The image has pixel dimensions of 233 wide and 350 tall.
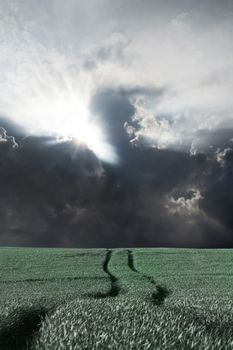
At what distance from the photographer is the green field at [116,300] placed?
399 inches

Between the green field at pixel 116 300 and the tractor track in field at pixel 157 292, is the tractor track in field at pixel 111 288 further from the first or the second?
the tractor track in field at pixel 157 292

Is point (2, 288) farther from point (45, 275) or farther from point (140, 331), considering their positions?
point (140, 331)

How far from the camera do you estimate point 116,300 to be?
735 inches

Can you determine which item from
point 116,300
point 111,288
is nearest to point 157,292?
point 111,288

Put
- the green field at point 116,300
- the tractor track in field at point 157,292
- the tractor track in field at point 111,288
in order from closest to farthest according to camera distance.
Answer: the green field at point 116,300, the tractor track in field at point 157,292, the tractor track in field at point 111,288

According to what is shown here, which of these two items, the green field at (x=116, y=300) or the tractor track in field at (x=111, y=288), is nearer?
the green field at (x=116, y=300)

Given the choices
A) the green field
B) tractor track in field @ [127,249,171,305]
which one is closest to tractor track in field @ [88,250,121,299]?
the green field

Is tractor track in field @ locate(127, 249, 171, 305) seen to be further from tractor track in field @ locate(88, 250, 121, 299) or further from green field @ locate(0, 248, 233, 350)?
tractor track in field @ locate(88, 250, 121, 299)

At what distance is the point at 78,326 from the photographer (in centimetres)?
1161

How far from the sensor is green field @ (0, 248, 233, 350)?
10133 millimetres

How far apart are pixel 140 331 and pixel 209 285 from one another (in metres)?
21.3

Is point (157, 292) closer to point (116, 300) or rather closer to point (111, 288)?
point (111, 288)

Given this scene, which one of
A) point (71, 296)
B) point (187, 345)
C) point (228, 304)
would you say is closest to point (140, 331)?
point (187, 345)

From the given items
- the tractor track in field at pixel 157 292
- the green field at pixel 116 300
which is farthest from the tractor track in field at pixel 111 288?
the tractor track in field at pixel 157 292
